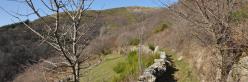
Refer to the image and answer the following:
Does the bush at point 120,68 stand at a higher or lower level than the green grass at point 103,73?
higher

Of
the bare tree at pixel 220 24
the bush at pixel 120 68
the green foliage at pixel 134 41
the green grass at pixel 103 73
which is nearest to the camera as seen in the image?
the bare tree at pixel 220 24

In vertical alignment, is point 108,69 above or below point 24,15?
below

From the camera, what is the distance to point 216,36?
11.0m

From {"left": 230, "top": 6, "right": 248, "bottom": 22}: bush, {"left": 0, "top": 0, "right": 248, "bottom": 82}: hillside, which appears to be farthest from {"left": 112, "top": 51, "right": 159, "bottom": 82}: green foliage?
{"left": 230, "top": 6, "right": 248, "bottom": 22}: bush

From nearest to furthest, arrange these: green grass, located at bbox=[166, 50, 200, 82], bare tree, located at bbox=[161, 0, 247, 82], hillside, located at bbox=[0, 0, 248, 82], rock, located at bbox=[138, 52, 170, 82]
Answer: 1. bare tree, located at bbox=[161, 0, 247, 82]
2. hillside, located at bbox=[0, 0, 248, 82]
3. green grass, located at bbox=[166, 50, 200, 82]
4. rock, located at bbox=[138, 52, 170, 82]

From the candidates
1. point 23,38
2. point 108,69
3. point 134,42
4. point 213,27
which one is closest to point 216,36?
point 213,27

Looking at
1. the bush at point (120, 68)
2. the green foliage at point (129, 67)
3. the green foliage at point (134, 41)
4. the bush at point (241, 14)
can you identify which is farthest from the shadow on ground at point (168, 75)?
the green foliage at point (134, 41)

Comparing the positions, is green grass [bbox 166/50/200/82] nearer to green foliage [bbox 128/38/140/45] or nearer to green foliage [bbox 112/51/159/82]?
green foliage [bbox 112/51/159/82]

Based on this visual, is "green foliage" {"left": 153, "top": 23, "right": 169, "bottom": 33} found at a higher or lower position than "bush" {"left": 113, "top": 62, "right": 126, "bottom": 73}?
higher

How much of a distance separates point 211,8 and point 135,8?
87.6 meters

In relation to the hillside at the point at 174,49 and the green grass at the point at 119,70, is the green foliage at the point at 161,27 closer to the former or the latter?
the hillside at the point at 174,49

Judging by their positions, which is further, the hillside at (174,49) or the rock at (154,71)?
the rock at (154,71)

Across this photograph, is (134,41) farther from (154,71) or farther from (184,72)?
(184,72)

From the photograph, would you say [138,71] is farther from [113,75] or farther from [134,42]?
[134,42]
